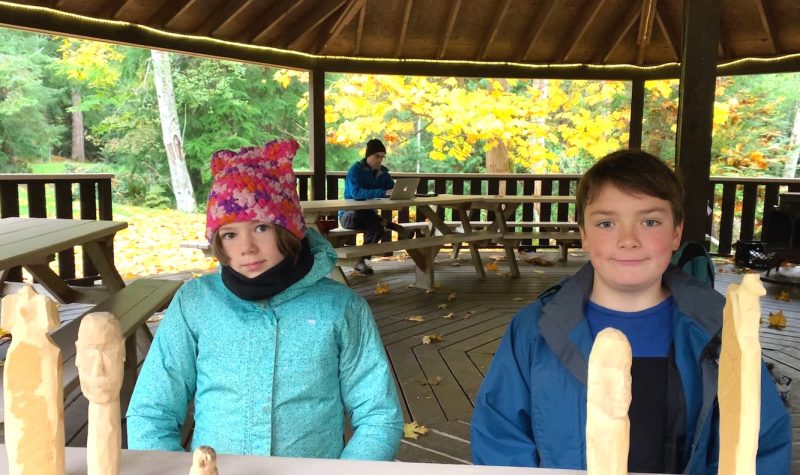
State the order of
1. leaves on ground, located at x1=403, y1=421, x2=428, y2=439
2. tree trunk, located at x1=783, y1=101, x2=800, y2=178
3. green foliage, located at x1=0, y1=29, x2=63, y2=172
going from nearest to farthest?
leaves on ground, located at x1=403, y1=421, x2=428, y2=439 → green foliage, located at x1=0, y1=29, x2=63, y2=172 → tree trunk, located at x1=783, y1=101, x2=800, y2=178

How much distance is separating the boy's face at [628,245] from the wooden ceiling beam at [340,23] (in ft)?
21.9

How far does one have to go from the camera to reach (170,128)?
51.0 feet

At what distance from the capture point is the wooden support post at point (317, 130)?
26.7 ft

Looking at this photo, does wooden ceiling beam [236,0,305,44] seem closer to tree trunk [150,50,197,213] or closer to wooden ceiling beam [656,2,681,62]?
wooden ceiling beam [656,2,681,62]

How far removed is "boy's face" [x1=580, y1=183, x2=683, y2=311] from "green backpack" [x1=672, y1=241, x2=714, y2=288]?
0.80 ft

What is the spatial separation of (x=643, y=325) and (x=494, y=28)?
7.22m

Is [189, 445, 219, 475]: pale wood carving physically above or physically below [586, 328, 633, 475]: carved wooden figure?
below


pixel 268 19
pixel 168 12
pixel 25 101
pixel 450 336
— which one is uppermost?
pixel 268 19

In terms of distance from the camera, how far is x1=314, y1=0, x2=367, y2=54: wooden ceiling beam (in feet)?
25.1

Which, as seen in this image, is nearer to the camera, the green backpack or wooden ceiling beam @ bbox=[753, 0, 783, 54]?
the green backpack

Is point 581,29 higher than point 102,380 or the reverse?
higher

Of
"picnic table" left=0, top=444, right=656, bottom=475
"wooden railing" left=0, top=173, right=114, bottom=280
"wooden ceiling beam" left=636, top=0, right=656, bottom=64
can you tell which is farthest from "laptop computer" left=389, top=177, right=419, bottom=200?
"picnic table" left=0, top=444, right=656, bottom=475

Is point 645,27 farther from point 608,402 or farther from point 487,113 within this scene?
point 608,402

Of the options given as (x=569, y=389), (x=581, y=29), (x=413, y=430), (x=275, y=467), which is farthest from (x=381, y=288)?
(x=275, y=467)
